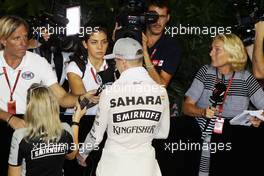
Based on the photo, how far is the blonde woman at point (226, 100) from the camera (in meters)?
5.34

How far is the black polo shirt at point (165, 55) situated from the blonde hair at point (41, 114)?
1.88 m

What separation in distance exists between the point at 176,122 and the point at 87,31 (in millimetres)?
1409

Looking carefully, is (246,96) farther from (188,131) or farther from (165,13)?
(165,13)

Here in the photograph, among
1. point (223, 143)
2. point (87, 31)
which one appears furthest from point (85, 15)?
point (223, 143)

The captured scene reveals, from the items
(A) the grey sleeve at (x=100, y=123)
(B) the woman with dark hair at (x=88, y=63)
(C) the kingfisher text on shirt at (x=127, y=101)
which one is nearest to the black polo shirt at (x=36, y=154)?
(A) the grey sleeve at (x=100, y=123)

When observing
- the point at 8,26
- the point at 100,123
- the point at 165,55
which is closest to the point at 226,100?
the point at 165,55

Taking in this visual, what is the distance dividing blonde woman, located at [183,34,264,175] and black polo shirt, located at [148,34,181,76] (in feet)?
2.11

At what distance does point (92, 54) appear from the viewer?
582 cm

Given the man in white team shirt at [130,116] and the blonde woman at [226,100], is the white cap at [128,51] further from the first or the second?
the blonde woman at [226,100]

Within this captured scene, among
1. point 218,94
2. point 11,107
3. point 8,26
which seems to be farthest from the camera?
point 8,26

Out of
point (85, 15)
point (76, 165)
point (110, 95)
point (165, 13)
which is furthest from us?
point (85, 15)

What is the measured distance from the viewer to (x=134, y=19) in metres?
5.98

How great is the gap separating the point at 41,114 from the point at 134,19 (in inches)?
78.3

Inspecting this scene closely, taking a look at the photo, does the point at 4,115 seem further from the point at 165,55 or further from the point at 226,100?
the point at 226,100
